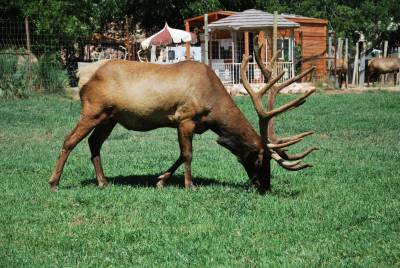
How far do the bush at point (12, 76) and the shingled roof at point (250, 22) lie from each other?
907cm

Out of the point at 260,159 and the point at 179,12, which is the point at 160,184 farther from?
the point at 179,12

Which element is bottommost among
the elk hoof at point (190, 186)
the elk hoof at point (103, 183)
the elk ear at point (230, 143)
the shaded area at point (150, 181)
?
the shaded area at point (150, 181)

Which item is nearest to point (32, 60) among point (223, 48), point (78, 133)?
point (223, 48)

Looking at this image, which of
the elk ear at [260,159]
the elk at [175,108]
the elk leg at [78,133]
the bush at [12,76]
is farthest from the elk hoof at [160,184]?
the bush at [12,76]

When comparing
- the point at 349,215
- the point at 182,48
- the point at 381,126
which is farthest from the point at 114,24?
the point at 349,215

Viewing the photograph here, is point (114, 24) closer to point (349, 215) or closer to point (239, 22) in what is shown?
point (239, 22)

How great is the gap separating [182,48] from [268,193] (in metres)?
20.7

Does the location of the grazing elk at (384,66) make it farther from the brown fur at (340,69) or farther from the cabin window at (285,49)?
the cabin window at (285,49)

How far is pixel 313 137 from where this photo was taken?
510 inches

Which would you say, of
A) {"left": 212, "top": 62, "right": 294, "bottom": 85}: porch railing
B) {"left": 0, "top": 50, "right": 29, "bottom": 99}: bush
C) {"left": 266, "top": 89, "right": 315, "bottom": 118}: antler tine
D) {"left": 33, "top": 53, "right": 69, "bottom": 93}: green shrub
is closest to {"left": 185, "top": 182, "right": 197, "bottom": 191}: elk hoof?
{"left": 266, "top": 89, "right": 315, "bottom": 118}: antler tine

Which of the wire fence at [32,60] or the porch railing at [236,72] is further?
the porch railing at [236,72]

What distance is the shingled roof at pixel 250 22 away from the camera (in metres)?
25.9

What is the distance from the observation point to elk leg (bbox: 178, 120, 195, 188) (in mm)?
8031

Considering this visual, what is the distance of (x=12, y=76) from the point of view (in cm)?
2050
